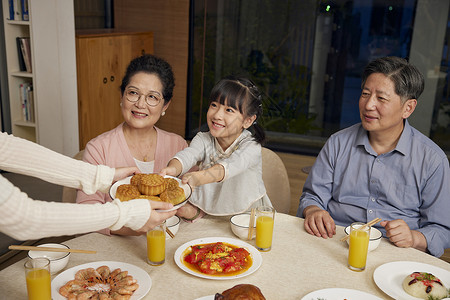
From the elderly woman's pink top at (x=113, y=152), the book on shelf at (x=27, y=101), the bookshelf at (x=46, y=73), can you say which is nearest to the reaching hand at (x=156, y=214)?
the elderly woman's pink top at (x=113, y=152)

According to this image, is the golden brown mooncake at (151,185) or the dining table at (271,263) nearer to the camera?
the dining table at (271,263)

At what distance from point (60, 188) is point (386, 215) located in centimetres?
256

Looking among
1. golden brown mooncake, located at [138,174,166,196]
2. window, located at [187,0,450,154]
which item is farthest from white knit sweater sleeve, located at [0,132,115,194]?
window, located at [187,0,450,154]

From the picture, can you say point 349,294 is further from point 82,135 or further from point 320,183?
point 82,135

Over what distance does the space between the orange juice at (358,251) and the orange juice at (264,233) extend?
0.87ft

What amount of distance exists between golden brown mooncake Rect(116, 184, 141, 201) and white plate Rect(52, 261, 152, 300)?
8.0 inches

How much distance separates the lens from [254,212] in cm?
165

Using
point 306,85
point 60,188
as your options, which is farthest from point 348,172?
point 306,85

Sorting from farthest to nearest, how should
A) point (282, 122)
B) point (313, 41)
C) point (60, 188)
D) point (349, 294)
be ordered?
point (282, 122) < point (313, 41) < point (60, 188) < point (349, 294)

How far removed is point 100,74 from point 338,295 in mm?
3646

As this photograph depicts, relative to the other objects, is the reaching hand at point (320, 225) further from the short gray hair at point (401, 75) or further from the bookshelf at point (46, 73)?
the bookshelf at point (46, 73)

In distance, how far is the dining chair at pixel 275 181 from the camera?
2264 millimetres

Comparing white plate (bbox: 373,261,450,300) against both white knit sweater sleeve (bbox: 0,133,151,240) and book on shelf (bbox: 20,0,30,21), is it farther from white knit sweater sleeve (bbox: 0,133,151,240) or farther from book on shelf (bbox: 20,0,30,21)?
book on shelf (bbox: 20,0,30,21)

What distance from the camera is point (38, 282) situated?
119 centimetres
